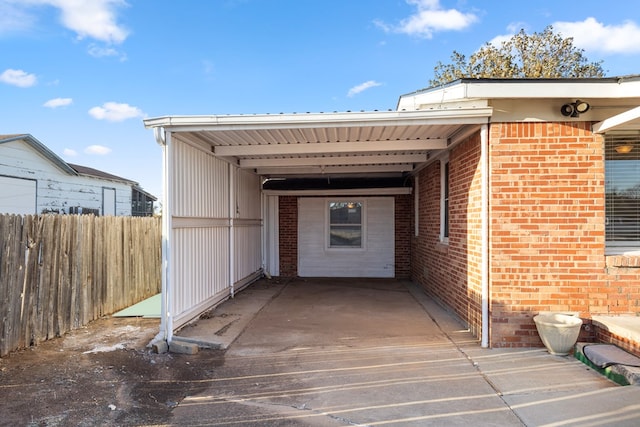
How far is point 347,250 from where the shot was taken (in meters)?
11.8

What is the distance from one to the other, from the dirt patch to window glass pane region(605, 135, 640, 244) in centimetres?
525

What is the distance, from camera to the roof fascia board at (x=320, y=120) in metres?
4.98

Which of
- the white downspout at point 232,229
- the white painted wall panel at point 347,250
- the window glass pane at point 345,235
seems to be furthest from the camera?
the window glass pane at point 345,235

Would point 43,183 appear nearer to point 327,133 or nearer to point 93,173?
point 93,173

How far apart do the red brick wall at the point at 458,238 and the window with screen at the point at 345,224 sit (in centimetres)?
281

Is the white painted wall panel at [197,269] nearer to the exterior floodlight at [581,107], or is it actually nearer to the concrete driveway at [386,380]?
the concrete driveway at [386,380]

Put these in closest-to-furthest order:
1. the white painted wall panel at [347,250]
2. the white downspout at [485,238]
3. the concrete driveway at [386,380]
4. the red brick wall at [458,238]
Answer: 1. the concrete driveway at [386,380]
2. the white downspout at [485,238]
3. the red brick wall at [458,238]
4. the white painted wall panel at [347,250]

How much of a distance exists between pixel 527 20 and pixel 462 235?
16.6 m

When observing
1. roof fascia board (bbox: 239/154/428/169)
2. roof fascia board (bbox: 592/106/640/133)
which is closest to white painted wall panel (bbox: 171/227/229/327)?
roof fascia board (bbox: 239/154/428/169)

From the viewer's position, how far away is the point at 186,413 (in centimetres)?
343

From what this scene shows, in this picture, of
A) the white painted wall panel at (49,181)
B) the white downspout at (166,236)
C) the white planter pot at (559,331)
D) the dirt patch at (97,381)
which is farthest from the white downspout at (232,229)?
the white painted wall panel at (49,181)

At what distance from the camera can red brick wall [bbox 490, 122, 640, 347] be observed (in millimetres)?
4945

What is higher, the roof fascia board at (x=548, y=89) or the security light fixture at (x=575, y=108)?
the roof fascia board at (x=548, y=89)

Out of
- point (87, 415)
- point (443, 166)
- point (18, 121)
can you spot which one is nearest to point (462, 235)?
point (443, 166)
